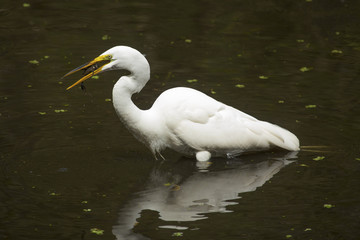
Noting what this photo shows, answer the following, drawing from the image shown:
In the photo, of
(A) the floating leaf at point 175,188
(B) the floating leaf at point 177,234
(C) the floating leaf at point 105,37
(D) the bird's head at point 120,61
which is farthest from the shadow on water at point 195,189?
(C) the floating leaf at point 105,37

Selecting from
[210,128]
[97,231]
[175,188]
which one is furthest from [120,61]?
[97,231]

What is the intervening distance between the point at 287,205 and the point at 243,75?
3.64 metres

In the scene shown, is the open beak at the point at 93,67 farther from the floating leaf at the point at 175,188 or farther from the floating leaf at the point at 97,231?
the floating leaf at the point at 97,231

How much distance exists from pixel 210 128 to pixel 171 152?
28.5 inches

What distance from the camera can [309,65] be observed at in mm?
10203

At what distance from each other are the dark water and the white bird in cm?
22

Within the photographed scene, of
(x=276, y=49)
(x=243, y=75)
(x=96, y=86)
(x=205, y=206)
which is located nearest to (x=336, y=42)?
(x=276, y=49)

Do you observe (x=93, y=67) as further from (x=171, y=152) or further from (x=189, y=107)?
(x=171, y=152)

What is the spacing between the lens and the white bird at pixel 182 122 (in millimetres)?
6840

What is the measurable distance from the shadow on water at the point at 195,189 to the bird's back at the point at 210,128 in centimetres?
17

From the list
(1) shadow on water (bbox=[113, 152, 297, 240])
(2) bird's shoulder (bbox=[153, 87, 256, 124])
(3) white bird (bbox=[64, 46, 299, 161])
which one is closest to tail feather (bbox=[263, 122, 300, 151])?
(3) white bird (bbox=[64, 46, 299, 161])

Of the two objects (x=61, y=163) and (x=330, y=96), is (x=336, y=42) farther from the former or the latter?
(x=61, y=163)

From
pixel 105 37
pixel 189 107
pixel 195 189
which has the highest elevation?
pixel 105 37

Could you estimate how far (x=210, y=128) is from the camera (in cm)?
718
